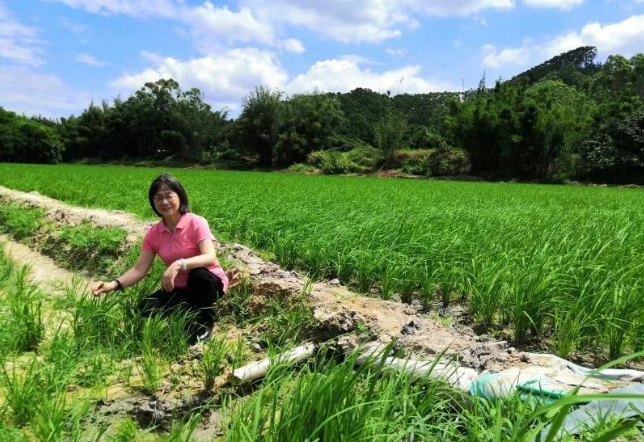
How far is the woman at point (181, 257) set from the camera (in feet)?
9.55

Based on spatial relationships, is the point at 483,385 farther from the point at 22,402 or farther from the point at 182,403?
the point at 22,402

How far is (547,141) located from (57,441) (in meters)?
26.3

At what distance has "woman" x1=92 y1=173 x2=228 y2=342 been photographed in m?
2.91

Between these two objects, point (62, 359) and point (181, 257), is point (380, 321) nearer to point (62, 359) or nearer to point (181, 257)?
point (181, 257)

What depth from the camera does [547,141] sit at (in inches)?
934

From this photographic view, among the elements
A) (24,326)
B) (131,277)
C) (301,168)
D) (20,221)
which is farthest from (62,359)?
(301,168)

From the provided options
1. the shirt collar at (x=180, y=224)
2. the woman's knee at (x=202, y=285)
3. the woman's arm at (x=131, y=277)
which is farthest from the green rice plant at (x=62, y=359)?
the shirt collar at (x=180, y=224)

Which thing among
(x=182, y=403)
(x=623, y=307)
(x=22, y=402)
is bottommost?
(x=182, y=403)

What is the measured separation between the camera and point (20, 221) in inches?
262

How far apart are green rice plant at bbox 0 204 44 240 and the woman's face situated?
4.66 metres

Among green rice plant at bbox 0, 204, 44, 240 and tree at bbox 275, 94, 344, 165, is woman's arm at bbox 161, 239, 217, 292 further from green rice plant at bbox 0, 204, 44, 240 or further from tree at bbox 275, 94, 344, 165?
tree at bbox 275, 94, 344, 165

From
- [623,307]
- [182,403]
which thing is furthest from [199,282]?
[623,307]

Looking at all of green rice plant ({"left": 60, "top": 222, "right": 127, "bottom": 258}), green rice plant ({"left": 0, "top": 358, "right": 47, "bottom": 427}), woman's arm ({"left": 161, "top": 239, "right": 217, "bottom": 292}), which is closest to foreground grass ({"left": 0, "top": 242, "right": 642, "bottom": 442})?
green rice plant ({"left": 0, "top": 358, "right": 47, "bottom": 427})

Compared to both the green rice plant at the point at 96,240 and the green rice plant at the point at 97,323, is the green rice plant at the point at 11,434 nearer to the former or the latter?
the green rice plant at the point at 97,323
